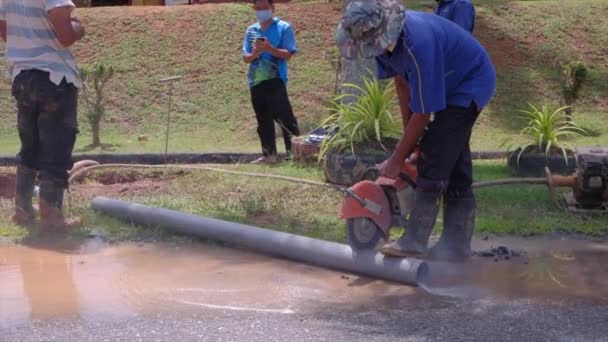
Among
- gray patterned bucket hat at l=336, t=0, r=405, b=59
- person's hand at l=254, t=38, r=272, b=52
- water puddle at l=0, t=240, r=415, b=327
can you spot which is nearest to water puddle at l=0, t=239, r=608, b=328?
water puddle at l=0, t=240, r=415, b=327

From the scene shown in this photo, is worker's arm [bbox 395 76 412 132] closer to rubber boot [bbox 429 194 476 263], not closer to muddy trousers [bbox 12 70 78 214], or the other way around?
rubber boot [bbox 429 194 476 263]

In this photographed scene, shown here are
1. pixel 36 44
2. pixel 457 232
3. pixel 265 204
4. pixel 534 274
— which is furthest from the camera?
pixel 265 204

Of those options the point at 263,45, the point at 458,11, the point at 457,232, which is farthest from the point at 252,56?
the point at 457,232

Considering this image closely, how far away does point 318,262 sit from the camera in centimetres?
570

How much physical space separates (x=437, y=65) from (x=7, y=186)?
5016 mm

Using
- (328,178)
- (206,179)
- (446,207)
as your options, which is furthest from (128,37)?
(446,207)

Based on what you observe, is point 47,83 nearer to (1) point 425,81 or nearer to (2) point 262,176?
(2) point 262,176

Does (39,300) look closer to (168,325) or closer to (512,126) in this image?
(168,325)

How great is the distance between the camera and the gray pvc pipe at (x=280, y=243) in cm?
533

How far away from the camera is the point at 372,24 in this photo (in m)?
5.13

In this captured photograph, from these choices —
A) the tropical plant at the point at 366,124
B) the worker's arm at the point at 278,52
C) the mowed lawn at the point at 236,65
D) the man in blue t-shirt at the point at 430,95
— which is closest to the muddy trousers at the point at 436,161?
the man in blue t-shirt at the point at 430,95

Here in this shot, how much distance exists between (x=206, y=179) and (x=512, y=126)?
17.9 ft

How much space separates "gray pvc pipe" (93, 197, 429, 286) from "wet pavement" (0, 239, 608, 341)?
71mm

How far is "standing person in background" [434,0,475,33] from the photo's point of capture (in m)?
7.11
